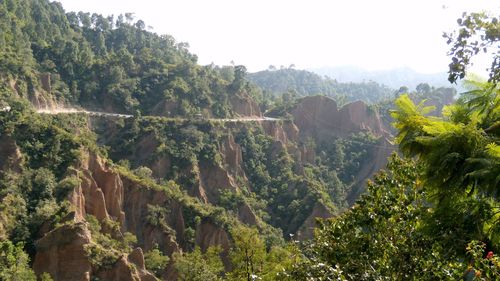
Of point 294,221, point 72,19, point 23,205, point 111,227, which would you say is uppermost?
point 72,19

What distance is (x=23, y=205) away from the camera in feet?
94.9

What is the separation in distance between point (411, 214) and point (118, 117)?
155ft

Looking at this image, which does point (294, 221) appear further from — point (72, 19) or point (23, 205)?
point (72, 19)

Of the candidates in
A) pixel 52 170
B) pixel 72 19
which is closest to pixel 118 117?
pixel 52 170

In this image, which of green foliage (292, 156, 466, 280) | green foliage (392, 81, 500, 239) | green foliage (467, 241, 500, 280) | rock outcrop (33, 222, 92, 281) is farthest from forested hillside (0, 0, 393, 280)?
green foliage (467, 241, 500, 280)

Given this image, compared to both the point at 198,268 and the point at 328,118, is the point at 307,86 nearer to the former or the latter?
the point at 328,118

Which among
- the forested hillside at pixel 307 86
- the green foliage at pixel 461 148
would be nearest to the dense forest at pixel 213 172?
the green foliage at pixel 461 148

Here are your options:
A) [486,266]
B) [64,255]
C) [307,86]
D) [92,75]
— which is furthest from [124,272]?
[307,86]

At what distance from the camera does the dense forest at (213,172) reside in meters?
5.59

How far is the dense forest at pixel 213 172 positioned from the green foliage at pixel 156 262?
11cm

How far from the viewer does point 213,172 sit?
5147 centimetres

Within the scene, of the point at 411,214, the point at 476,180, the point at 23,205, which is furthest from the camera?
the point at 23,205

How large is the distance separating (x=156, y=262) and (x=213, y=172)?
19.5 metres

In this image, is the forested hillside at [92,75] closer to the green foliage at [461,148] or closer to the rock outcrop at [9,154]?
the rock outcrop at [9,154]
